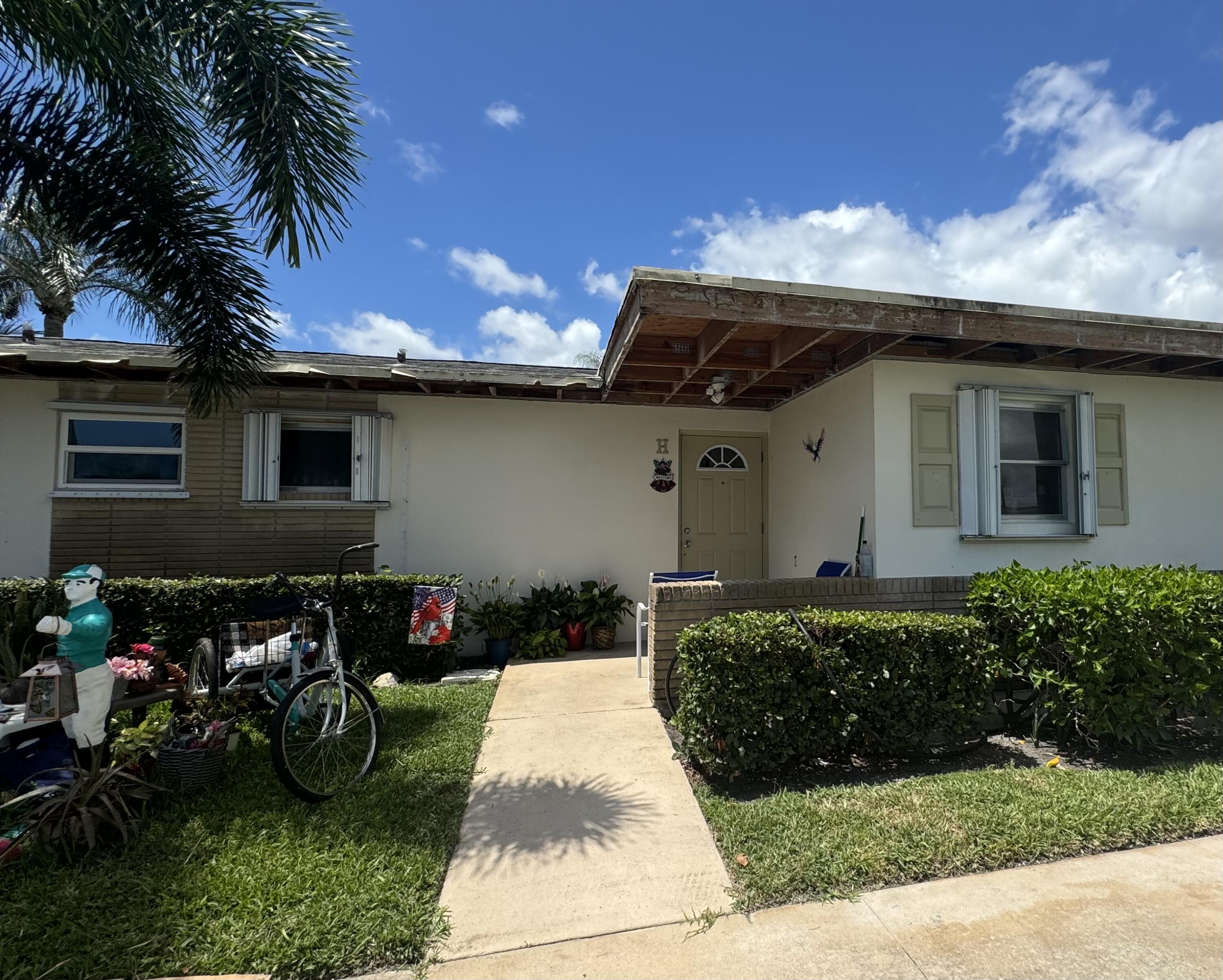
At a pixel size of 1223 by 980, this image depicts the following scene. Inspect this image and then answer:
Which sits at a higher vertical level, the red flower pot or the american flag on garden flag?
the american flag on garden flag

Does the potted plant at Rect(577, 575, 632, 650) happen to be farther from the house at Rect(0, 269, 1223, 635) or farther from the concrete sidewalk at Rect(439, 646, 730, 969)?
the concrete sidewalk at Rect(439, 646, 730, 969)

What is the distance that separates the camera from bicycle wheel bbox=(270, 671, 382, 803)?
3.17 m

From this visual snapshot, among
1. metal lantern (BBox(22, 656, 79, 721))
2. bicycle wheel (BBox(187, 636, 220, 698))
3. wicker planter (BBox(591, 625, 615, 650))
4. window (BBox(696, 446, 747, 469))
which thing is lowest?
wicker planter (BBox(591, 625, 615, 650))

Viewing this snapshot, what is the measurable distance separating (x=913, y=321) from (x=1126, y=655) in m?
2.56

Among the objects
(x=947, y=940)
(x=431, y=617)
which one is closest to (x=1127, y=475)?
(x=947, y=940)

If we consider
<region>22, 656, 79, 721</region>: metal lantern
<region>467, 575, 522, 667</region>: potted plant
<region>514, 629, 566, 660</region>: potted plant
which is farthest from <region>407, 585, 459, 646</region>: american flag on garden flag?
<region>22, 656, 79, 721</region>: metal lantern

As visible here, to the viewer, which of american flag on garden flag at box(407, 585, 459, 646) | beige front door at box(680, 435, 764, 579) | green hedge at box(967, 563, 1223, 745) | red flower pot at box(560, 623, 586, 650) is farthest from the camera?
beige front door at box(680, 435, 764, 579)

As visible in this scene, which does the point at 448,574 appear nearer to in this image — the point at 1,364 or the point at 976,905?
the point at 1,364

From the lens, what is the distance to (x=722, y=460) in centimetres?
729

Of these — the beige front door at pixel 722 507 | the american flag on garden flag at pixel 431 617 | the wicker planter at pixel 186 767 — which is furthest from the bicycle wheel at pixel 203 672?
the beige front door at pixel 722 507

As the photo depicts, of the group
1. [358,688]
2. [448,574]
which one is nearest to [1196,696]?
[358,688]

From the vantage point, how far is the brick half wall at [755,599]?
172 inches

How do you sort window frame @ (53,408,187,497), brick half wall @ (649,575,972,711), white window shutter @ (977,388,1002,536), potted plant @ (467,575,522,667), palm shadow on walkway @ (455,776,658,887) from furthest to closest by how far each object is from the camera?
potted plant @ (467,575,522,667), window frame @ (53,408,187,497), white window shutter @ (977,388,1002,536), brick half wall @ (649,575,972,711), palm shadow on walkway @ (455,776,658,887)

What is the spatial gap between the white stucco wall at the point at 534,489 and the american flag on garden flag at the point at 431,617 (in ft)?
4.11
